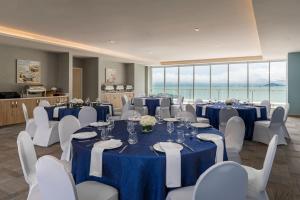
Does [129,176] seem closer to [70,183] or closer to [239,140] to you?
[70,183]

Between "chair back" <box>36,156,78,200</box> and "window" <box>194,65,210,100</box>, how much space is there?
13.4 meters

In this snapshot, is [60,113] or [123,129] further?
[60,113]

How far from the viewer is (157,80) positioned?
15906 mm

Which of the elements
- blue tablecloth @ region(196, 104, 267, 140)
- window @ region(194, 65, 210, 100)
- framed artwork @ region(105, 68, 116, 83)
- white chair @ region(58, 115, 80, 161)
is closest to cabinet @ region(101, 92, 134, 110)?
framed artwork @ region(105, 68, 116, 83)

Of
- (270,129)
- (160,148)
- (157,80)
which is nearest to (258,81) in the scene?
(157,80)

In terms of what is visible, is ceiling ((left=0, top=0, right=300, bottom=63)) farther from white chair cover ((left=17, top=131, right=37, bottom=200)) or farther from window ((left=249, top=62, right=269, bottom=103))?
window ((left=249, top=62, right=269, bottom=103))

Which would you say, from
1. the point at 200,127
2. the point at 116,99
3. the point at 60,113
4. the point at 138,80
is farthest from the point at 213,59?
the point at 200,127

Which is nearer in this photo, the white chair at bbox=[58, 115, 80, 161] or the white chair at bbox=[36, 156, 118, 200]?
the white chair at bbox=[36, 156, 118, 200]

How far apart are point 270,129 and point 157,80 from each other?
11.1m

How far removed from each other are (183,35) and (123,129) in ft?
15.4

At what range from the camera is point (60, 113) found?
5.31 m

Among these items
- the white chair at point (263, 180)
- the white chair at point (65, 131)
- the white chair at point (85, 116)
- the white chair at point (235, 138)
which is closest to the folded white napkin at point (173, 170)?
the white chair at point (263, 180)

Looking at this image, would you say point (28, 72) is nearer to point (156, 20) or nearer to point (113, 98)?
point (113, 98)

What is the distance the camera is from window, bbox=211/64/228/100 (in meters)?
13.7
